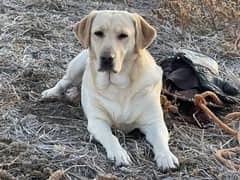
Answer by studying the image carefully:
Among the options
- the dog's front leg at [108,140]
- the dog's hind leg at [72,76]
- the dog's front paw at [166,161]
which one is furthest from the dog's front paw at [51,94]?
the dog's front paw at [166,161]

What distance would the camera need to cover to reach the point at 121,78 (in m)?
3.87

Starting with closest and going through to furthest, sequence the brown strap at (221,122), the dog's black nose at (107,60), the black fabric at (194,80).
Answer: the brown strap at (221,122) → the dog's black nose at (107,60) → the black fabric at (194,80)

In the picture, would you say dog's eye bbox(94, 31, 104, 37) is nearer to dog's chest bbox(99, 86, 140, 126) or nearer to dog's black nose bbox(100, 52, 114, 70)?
dog's black nose bbox(100, 52, 114, 70)

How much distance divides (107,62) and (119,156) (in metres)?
0.60

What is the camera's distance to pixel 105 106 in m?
3.89

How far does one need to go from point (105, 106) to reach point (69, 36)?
2.03 metres

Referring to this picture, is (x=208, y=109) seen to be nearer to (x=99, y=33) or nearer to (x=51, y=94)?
(x=99, y=33)

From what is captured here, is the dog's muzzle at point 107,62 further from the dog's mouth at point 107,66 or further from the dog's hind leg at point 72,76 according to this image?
the dog's hind leg at point 72,76

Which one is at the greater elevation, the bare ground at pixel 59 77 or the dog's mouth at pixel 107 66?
the dog's mouth at pixel 107 66

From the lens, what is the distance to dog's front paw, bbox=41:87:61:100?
445cm

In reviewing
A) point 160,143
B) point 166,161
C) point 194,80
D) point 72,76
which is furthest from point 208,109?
point 72,76

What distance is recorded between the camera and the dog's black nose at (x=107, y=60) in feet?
12.1

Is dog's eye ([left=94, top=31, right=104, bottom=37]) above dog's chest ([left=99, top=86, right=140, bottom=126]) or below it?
above

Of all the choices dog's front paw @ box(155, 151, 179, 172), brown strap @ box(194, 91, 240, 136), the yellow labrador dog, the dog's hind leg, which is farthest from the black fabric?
dog's front paw @ box(155, 151, 179, 172)
